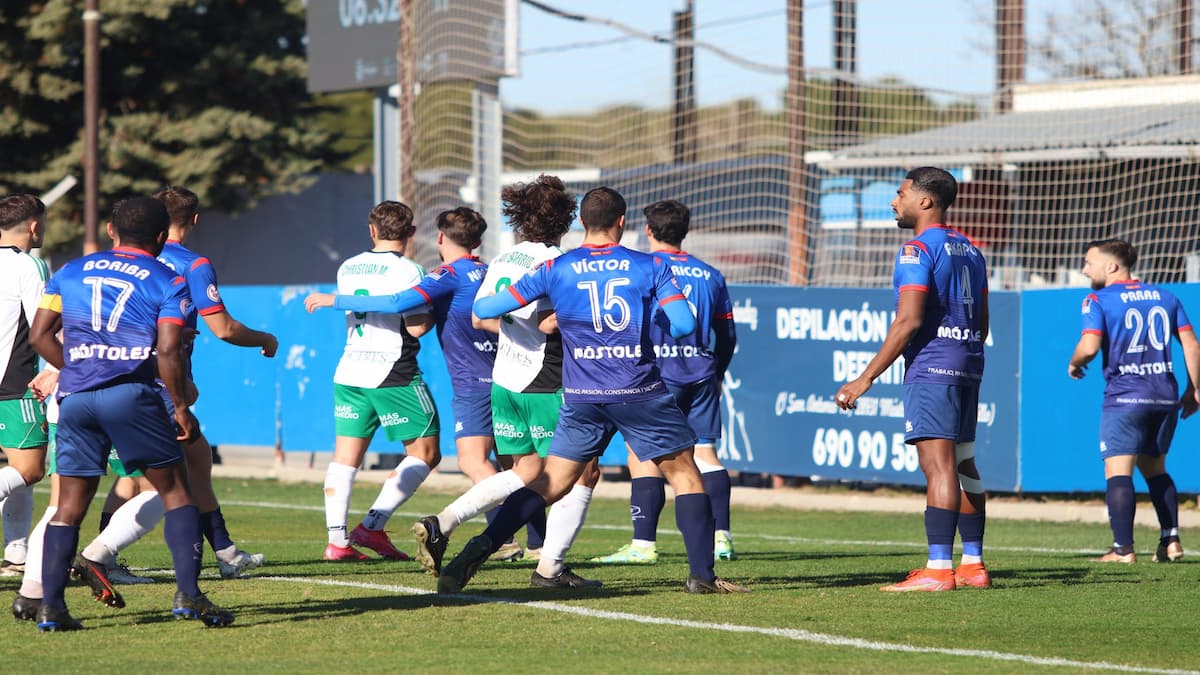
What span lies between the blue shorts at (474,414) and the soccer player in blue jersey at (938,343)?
104 inches

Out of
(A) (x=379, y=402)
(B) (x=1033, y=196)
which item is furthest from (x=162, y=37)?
(A) (x=379, y=402)

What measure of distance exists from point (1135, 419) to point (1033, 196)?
9.86 metres

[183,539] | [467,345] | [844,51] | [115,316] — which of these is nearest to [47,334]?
[115,316]

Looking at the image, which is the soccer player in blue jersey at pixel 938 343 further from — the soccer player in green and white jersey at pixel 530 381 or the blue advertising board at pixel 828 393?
the blue advertising board at pixel 828 393

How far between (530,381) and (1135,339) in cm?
412

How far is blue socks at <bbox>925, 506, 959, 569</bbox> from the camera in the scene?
8.80 m

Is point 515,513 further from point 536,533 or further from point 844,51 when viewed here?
point 844,51

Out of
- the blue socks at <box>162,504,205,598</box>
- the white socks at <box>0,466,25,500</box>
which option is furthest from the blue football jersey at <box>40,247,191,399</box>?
the white socks at <box>0,466,25,500</box>

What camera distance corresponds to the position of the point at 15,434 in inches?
360

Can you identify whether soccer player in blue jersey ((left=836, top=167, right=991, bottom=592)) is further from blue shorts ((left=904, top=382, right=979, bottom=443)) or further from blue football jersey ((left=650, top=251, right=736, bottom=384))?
blue football jersey ((left=650, top=251, right=736, bottom=384))

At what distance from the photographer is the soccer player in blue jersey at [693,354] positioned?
10.2 meters

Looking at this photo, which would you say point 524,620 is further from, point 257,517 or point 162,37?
point 162,37

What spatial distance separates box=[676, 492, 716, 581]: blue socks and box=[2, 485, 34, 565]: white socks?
150 inches

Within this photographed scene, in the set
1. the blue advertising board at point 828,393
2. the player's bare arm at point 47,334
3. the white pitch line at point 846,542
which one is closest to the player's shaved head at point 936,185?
the white pitch line at point 846,542
